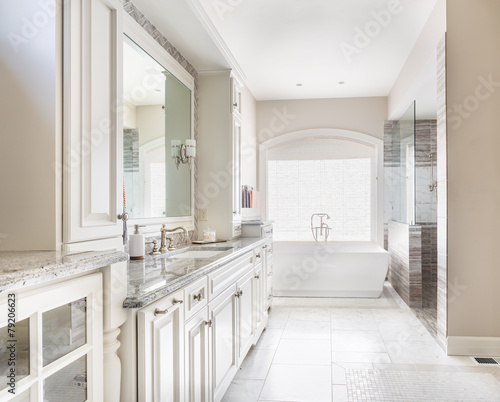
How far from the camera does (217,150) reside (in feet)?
12.4

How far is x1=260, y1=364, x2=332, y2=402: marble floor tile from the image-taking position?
249 centimetres

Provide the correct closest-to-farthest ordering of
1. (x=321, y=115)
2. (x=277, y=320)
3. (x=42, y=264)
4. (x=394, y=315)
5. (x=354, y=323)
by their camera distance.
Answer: (x=42, y=264) → (x=354, y=323) → (x=277, y=320) → (x=394, y=315) → (x=321, y=115)

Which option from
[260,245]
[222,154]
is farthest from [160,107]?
[260,245]

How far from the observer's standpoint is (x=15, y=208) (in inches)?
52.2

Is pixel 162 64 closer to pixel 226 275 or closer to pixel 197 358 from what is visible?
pixel 226 275

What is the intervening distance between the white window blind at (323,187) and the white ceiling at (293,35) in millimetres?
1161

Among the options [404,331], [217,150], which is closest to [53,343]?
[217,150]

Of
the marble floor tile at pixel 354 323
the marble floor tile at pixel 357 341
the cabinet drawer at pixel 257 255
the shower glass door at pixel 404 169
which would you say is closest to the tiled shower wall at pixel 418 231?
Answer: the shower glass door at pixel 404 169

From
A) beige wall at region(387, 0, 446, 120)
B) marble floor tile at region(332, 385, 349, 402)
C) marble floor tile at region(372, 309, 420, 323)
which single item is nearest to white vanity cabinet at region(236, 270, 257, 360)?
marble floor tile at region(332, 385, 349, 402)

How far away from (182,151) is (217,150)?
526 millimetres

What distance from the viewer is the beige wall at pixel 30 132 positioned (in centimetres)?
130

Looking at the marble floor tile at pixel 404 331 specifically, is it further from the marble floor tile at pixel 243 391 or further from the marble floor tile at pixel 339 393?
the marble floor tile at pixel 243 391

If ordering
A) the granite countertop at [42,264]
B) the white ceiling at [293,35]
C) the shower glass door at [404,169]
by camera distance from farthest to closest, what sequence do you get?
1. the shower glass door at [404,169]
2. the white ceiling at [293,35]
3. the granite countertop at [42,264]

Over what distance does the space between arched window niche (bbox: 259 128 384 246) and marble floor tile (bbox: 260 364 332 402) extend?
334cm
